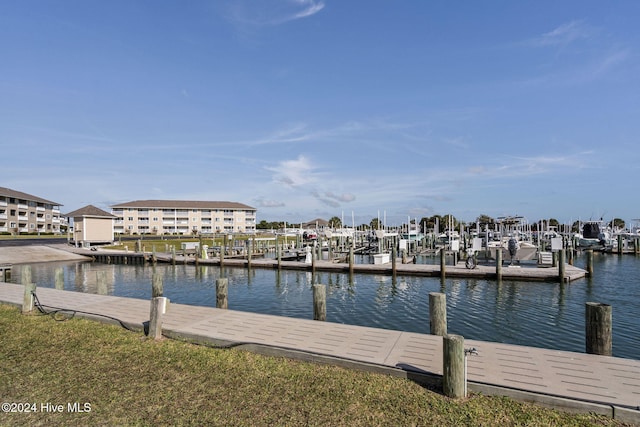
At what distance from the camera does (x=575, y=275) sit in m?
23.0

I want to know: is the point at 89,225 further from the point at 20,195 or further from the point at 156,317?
the point at 156,317

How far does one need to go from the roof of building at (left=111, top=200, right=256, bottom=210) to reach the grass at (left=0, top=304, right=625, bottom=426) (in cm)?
9756

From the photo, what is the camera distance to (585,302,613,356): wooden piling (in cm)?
733

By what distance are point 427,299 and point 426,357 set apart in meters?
11.5

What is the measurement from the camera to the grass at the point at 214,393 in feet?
17.5

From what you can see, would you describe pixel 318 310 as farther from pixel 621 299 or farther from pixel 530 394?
pixel 621 299

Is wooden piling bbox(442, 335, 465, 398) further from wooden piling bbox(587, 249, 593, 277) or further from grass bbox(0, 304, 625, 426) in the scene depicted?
wooden piling bbox(587, 249, 593, 277)

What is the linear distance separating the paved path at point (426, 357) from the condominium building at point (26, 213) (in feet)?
278

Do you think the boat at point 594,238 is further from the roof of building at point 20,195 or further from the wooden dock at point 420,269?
the roof of building at point 20,195

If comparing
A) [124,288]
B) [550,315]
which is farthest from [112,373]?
[124,288]

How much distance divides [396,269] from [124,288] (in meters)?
19.1

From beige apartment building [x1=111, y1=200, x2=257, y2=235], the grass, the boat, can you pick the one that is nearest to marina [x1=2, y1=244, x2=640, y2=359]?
the grass

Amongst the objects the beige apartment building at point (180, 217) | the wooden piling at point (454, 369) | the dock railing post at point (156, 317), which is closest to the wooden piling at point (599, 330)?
the wooden piling at point (454, 369)

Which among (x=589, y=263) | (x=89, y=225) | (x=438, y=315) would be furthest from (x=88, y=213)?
(x=589, y=263)
